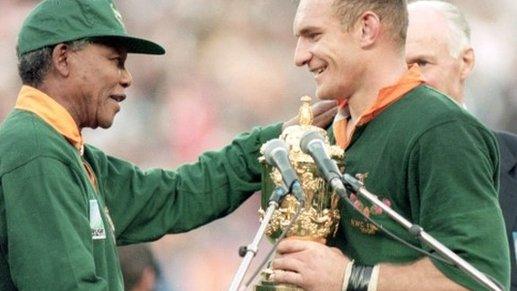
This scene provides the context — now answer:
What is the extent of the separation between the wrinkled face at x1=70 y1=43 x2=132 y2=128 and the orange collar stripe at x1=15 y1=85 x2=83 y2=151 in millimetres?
94

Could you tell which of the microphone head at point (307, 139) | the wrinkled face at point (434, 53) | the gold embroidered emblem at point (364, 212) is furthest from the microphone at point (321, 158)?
the wrinkled face at point (434, 53)

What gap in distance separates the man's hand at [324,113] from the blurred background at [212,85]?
2.57 meters

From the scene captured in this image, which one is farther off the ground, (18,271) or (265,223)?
(265,223)

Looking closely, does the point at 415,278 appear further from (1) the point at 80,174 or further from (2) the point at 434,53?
(2) the point at 434,53

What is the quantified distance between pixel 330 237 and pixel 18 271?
957 mm

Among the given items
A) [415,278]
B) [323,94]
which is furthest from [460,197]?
[323,94]

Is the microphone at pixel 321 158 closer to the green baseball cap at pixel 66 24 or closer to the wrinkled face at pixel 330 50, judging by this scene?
the wrinkled face at pixel 330 50

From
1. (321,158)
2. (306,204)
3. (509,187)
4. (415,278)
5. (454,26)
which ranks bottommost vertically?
(509,187)

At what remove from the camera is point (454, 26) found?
5.91 metres

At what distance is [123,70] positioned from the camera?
4.88 metres

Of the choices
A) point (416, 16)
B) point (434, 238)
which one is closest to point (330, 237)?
point (434, 238)

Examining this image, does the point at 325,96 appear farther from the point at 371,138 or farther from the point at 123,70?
the point at 123,70

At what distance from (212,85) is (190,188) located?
2.83 metres

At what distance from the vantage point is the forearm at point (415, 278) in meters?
4.29
